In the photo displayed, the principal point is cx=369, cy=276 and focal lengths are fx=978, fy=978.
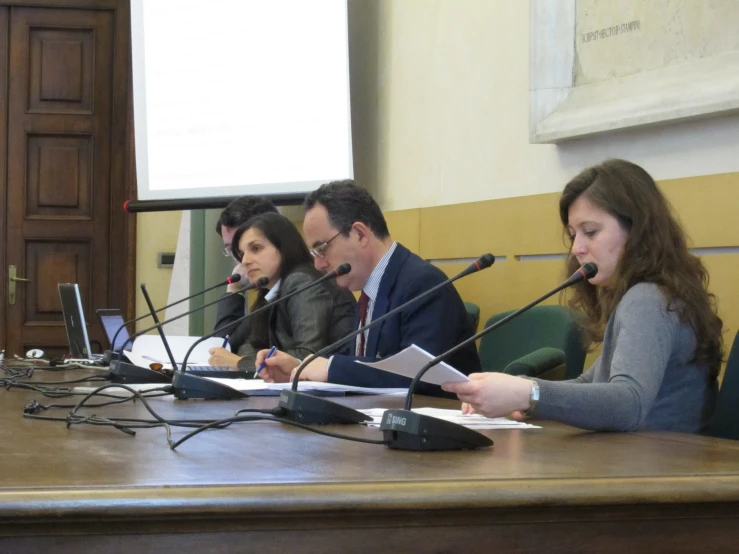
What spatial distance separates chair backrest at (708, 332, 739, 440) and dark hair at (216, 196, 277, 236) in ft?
7.61

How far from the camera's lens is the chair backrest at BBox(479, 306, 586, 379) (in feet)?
7.71

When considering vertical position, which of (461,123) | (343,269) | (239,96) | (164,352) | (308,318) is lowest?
(164,352)

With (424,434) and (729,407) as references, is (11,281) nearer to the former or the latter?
(729,407)

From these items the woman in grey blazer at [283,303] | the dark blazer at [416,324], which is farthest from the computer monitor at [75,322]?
the dark blazer at [416,324]

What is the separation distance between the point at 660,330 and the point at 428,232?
2083 millimetres

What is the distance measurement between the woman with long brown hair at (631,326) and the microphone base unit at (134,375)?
96cm

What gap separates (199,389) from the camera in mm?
2045

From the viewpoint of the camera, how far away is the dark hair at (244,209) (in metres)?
3.85

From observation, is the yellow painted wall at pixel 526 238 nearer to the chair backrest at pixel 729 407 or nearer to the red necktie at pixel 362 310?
the chair backrest at pixel 729 407

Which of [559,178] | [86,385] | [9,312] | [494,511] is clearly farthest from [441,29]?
[9,312]

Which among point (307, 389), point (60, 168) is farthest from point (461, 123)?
point (60, 168)

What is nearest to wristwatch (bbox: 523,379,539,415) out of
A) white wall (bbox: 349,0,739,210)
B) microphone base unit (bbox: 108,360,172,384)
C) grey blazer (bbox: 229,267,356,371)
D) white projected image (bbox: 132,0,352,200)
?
white wall (bbox: 349,0,739,210)

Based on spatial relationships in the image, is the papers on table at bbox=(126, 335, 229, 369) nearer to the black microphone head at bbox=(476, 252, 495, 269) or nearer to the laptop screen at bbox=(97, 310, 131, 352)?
the laptop screen at bbox=(97, 310, 131, 352)

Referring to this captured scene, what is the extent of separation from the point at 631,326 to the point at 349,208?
4.01 feet
